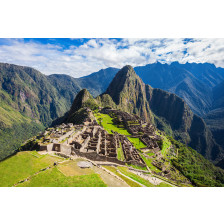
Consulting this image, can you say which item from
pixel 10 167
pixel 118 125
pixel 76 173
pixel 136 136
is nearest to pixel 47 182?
pixel 76 173

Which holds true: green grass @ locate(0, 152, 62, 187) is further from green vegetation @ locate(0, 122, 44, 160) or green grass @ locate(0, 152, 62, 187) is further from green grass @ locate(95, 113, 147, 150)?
green vegetation @ locate(0, 122, 44, 160)

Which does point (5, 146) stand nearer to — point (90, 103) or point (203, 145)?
point (90, 103)

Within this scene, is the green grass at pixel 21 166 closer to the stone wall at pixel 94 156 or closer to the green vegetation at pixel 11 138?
the stone wall at pixel 94 156

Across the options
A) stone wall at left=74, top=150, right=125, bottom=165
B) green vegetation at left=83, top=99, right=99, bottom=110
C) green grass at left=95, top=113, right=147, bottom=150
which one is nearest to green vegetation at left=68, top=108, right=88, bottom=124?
green grass at left=95, top=113, right=147, bottom=150

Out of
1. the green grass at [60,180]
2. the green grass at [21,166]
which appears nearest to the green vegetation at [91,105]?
the green grass at [21,166]

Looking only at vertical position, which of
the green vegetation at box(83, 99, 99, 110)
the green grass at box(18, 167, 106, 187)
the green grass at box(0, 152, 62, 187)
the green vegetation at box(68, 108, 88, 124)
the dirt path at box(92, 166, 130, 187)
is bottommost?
the green vegetation at box(83, 99, 99, 110)

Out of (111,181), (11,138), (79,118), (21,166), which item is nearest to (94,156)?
(111,181)
